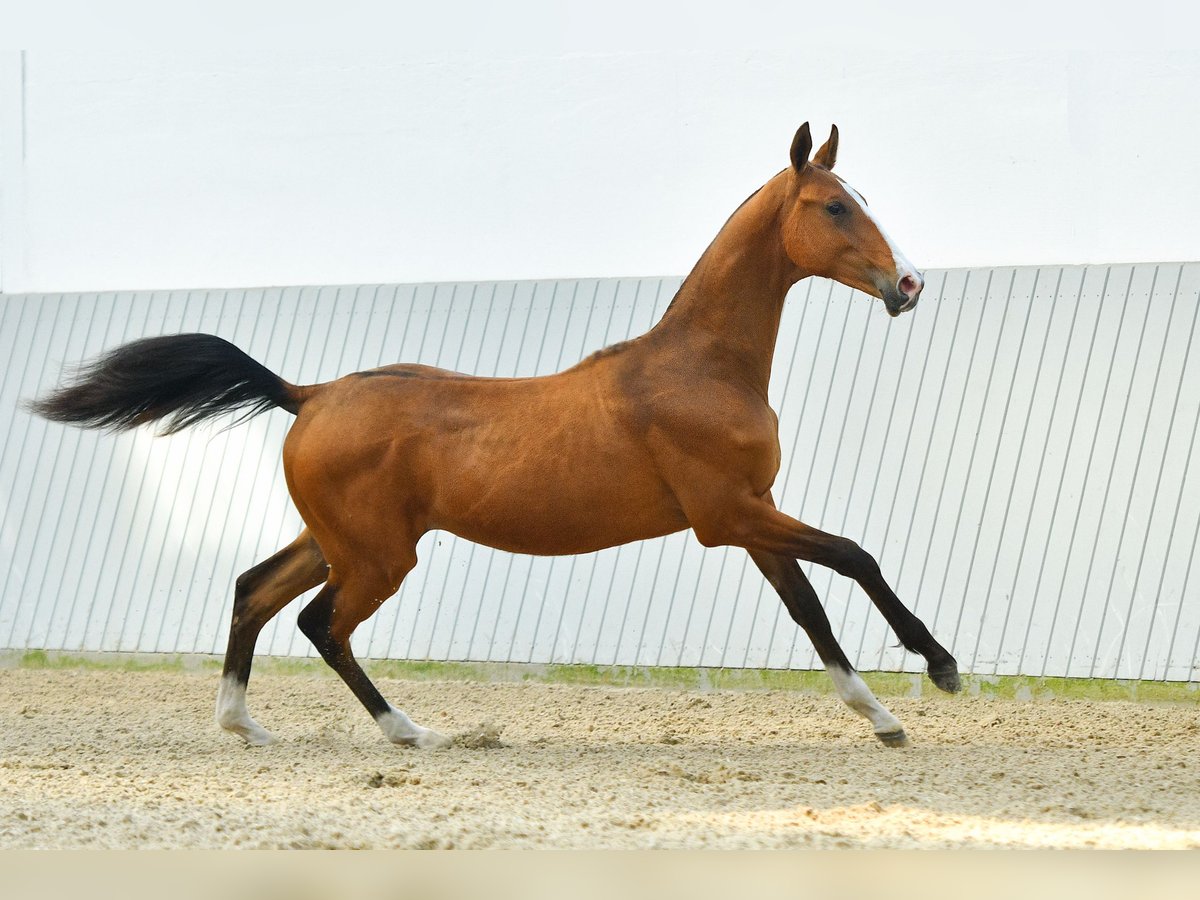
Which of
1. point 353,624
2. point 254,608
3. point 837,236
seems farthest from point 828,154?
point 254,608

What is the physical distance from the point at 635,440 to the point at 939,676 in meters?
1.27

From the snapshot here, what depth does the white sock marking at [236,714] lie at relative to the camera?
5.02 m

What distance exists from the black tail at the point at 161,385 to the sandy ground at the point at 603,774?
3.98 ft

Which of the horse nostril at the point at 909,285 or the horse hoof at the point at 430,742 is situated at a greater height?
the horse nostril at the point at 909,285

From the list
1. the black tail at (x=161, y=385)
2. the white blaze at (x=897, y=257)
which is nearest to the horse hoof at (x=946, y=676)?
the white blaze at (x=897, y=257)

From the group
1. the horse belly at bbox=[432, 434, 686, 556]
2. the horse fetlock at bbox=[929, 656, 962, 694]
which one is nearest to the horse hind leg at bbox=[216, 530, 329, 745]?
the horse belly at bbox=[432, 434, 686, 556]

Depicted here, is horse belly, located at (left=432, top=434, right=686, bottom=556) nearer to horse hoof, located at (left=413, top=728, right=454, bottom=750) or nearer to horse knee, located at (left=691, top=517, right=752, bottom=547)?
horse knee, located at (left=691, top=517, right=752, bottom=547)

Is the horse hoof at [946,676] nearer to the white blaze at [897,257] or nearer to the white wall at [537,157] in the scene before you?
the white blaze at [897,257]

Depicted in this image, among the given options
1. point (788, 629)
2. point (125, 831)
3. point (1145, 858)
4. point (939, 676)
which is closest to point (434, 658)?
point (788, 629)

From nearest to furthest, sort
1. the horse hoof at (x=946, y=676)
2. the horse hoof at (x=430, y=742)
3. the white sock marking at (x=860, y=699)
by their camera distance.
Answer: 1. the horse hoof at (x=946, y=676)
2. the white sock marking at (x=860, y=699)
3. the horse hoof at (x=430, y=742)

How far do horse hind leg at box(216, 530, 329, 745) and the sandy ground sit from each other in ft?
0.44

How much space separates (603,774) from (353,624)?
1.16 meters

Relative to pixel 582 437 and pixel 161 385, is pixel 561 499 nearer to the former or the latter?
pixel 582 437

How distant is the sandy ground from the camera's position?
3.27 m
